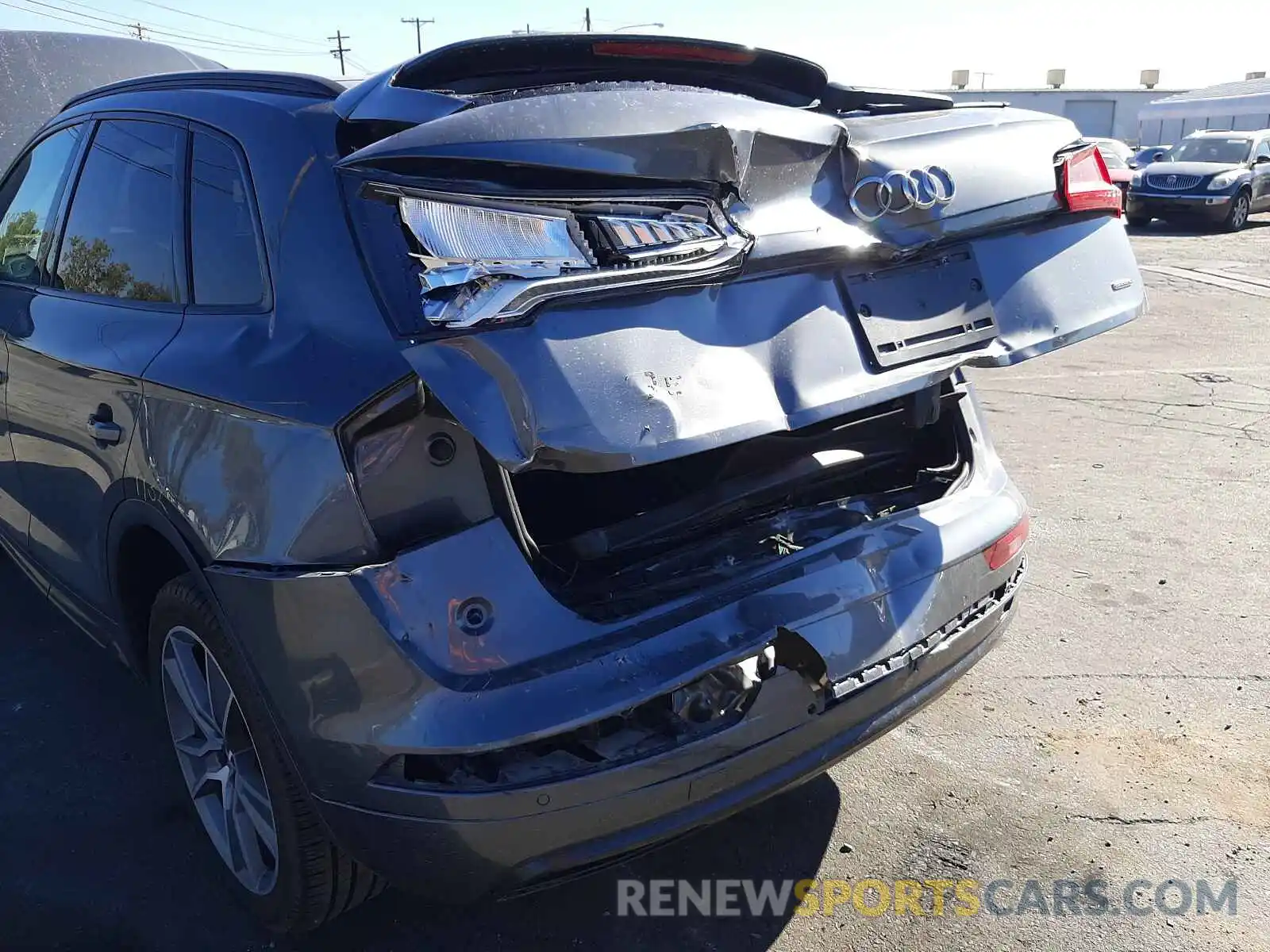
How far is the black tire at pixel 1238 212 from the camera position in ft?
59.8

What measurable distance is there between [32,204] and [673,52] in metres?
2.31

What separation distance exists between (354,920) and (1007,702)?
2141mm

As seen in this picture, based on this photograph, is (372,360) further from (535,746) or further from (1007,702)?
(1007,702)

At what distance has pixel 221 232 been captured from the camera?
7.89 ft

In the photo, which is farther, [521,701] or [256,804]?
[256,804]

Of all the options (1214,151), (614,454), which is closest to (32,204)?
(614,454)

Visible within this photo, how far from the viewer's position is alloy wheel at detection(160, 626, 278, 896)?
2.41 metres

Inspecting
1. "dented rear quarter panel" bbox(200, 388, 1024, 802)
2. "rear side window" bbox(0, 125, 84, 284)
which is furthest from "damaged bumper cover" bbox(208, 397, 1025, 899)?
"rear side window" bbox(0, 125, 84, 284)

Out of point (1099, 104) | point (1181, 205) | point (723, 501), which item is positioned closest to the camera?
point (723, 501)

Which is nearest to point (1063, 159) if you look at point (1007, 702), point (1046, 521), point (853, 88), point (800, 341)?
point (853, 88)

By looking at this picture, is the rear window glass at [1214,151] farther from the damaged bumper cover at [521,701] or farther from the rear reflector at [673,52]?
the damaged bumper cover at [521,701]

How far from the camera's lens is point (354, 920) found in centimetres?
256

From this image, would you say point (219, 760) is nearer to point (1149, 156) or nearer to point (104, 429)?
point (104, 429)

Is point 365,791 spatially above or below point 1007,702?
above
